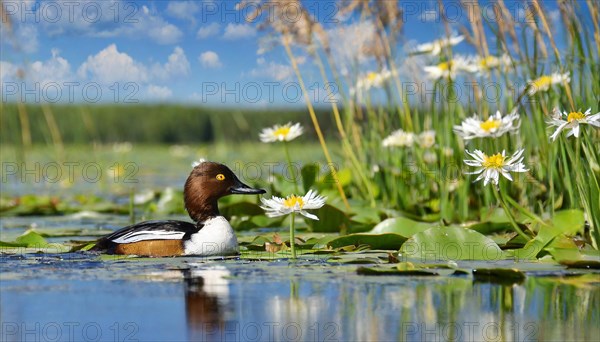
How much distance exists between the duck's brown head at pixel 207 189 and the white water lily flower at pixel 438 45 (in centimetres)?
258

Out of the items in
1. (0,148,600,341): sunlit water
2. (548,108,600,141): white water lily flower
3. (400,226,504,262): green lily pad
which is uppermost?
(548,108,600,141): white water lily flower

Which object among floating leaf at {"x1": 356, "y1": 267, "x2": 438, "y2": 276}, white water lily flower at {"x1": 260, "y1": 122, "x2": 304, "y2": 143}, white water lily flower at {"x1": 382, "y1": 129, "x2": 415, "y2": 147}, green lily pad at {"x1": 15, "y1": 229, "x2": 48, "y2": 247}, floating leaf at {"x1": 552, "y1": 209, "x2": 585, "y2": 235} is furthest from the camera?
white water lily flower at {"x1": 382, "y1": 129, "x2": 415, "y2": 147}

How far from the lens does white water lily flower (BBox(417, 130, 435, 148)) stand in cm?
863

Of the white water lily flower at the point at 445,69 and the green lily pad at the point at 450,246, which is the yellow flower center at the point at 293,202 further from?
the white water lily flower at the point at 445,69

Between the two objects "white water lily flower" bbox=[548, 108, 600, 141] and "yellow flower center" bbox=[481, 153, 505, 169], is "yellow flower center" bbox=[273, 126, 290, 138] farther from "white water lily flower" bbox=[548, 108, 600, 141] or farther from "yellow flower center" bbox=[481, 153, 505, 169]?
"white water lily flower" bbox=[548, 108, 600, 141]

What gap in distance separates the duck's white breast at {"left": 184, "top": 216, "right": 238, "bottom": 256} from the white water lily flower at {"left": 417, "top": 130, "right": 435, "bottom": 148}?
290 cm

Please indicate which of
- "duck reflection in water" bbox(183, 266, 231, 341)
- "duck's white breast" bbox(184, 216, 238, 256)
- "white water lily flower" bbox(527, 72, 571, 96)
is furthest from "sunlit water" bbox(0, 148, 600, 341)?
"white water lily flower" bbox(527, 72, 571, 96)

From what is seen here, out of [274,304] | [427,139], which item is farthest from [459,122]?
[274,304]

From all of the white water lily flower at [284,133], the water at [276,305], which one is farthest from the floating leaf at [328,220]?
the water at [276,305]

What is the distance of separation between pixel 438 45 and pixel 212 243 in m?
3.42

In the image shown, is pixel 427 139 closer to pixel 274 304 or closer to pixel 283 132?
pixel 283 132

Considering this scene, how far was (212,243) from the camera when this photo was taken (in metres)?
6.20

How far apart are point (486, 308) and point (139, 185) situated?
10795mm

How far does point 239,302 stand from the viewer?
4.52 metres
